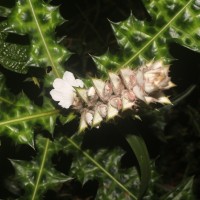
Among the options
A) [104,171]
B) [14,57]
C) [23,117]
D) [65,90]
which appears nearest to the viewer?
[65,90]

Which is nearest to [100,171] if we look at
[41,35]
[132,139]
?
[132,139]

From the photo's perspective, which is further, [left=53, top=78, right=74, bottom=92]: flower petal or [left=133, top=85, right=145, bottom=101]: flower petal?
[left=53, top=78, right=74, bottom=92]: flower petal

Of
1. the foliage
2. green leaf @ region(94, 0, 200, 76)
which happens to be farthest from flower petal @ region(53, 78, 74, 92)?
green leaf @ region(94, 0, 200, 76)

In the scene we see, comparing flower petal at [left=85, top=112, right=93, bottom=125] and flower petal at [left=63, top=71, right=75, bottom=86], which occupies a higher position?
flower petal at [left=85, top=112, right=93, bottom=125]

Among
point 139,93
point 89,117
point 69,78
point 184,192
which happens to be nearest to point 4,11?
point 69,78

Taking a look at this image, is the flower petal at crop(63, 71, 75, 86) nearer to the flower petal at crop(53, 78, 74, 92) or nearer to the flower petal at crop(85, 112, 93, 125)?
the flower petal at crop(53, 78, 74, 92)

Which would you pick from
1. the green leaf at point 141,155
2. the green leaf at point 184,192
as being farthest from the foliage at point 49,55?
the green leaf at point 184,192

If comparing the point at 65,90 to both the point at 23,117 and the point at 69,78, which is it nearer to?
the point at 69,78
